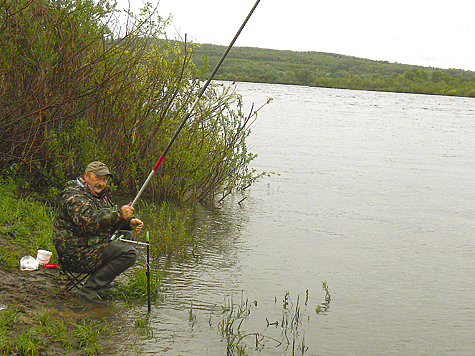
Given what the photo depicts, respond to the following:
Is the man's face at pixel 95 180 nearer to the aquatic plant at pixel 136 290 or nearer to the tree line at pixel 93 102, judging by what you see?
the aquatic plant at pixel 136 290

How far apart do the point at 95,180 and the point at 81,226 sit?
1.38 ft

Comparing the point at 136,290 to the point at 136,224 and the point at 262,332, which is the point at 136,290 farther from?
the point at 262,332

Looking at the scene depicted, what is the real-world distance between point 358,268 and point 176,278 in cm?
266

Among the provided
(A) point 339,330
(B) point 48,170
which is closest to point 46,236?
(B) point 48,170

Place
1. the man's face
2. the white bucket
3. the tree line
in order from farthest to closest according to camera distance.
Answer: the tree line, the white bucket, the man's face

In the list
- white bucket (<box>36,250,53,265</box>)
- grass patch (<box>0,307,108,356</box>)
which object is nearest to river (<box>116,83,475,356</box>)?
grass patch (<box>0,307,108,356</box>)

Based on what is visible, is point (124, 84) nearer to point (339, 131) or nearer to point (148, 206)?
point (148, 206)

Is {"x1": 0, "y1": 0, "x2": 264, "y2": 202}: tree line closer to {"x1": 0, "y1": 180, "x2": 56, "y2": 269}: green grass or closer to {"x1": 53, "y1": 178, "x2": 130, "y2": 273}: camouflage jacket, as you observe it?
{"x1": 0, "y1": 180, "x2": 56, "y2": 269}: green grass

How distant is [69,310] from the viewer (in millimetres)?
4688

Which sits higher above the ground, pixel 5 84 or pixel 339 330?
pixel 5 84

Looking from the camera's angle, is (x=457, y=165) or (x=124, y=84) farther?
(x=457, y=165)

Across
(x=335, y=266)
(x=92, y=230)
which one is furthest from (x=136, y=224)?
(x=335, y=266)

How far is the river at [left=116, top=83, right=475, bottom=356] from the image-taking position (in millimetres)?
5152

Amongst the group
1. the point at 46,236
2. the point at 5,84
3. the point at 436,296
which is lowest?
the point at 436,296
